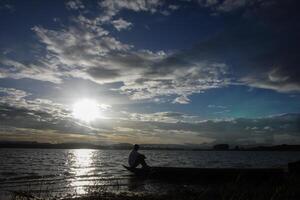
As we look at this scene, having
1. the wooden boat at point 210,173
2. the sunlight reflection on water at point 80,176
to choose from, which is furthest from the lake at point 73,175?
the wooden boat at point 210,173

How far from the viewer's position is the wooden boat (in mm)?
19989

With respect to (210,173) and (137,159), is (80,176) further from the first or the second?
(210,173)

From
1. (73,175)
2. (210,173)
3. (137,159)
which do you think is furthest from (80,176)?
(210,173)

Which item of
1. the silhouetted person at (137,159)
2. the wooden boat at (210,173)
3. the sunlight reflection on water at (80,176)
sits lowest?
the sunlight reflection on water at (80,176)

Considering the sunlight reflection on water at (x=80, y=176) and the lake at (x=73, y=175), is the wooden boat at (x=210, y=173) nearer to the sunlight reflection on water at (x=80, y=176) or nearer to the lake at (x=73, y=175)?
the lake at (x=73, y=175)

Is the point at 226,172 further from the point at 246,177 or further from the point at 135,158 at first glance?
the point at 135,158

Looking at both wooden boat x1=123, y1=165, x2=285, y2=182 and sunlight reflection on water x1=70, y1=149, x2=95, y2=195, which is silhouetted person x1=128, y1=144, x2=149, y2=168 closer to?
wooden boat x1=123, y1=165, x2=285, y2=182

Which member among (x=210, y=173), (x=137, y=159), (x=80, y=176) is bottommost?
(x=80, y=176)

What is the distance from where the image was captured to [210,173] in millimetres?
Result: 21609

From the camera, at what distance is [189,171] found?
73.8 feet

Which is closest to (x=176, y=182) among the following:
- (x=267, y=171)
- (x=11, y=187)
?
(x=267, y=171)

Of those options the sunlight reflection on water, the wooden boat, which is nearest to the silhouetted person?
the wooden boat

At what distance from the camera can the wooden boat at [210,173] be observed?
1999cm

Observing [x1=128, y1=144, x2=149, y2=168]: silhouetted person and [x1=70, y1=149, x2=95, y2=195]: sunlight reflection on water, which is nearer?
[x1=70, y1=149, x2=95, y2=195]: sunlight reflection on water
